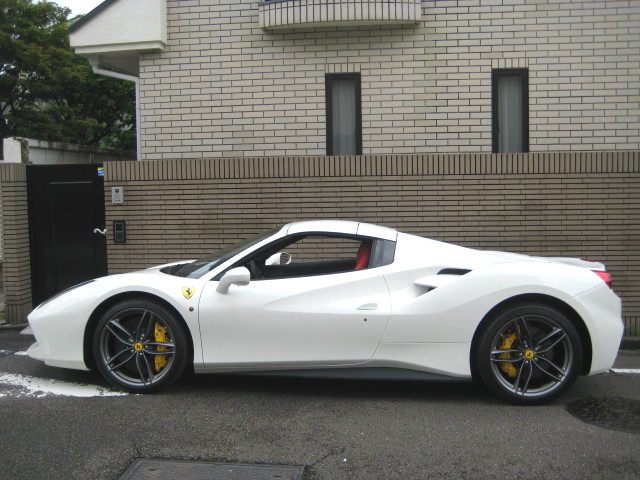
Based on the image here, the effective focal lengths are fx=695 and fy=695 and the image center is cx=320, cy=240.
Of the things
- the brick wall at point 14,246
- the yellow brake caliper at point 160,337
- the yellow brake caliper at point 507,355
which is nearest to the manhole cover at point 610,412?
the yellow brake caliper at point 507,355

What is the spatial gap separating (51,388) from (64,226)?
4.27 metres

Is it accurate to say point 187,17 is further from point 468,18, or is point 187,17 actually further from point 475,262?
point 475,262

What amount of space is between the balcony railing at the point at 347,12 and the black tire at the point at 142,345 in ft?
16.0

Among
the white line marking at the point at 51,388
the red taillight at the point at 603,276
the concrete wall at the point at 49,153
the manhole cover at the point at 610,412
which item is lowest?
the manhole cover at the point at 610,412

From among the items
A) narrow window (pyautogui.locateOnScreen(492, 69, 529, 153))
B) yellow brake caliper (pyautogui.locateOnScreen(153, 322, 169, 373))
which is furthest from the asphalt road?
narrow window (pyautogui.locateOnScreen(492, 69, 529, 153))

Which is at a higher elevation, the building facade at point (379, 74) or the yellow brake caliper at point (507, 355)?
the building facade at point (379, 74)

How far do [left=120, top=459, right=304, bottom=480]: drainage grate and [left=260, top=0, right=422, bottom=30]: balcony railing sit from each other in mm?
6274

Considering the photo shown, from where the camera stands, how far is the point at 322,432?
4527 millimetres

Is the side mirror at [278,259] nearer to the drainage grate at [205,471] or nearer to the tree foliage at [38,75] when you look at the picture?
the drainage grate at [205,471]

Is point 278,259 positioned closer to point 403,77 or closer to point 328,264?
point 328,264

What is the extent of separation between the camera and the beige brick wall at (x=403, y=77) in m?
8.80

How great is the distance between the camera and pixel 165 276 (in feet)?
18.1

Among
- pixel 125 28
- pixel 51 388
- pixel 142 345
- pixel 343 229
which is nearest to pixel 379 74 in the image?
pixel 125 28

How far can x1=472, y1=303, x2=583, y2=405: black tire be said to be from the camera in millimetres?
5008
